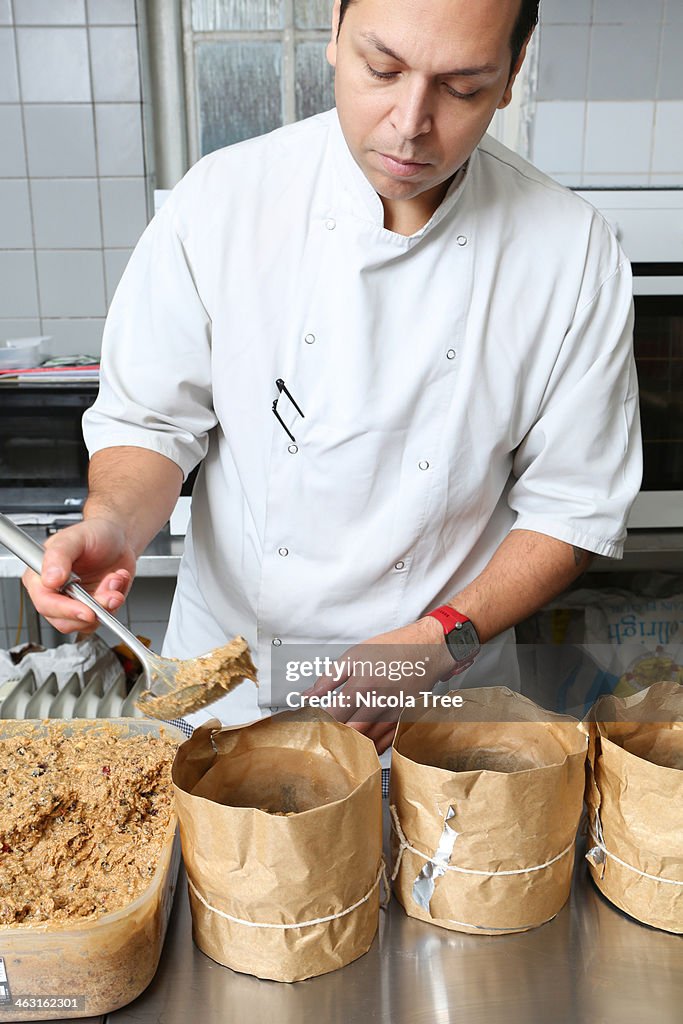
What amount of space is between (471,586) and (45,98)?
6.07ft

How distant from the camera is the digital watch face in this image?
1126 millimetres

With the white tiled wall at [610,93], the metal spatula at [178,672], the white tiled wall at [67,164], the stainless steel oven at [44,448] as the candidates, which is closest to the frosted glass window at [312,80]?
the white tiled wall at [67,164]

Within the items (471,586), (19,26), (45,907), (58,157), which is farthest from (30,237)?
(45,907)

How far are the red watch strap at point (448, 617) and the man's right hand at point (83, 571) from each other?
1.24ft

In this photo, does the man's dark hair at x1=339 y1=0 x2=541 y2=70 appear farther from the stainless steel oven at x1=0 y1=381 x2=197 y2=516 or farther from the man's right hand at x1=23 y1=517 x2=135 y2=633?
the stainless steel oven at x1=0 y1=381 x2=197 y2=516

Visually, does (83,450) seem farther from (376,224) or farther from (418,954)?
(418,954)

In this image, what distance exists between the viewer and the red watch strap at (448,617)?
1.12 m

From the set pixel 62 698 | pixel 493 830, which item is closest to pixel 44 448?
pixel 62 698

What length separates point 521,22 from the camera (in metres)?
0.93

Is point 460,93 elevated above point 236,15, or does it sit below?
below

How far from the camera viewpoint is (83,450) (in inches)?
80.9

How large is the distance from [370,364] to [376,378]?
0.02 m

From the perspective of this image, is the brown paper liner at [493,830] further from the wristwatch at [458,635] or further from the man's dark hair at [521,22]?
the man's dark hair at [521,22]

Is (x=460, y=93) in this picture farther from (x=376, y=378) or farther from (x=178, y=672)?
(x=178, y=672)
